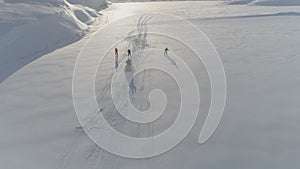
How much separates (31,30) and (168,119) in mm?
13469

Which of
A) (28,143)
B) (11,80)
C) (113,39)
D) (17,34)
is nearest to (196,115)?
(28,143)

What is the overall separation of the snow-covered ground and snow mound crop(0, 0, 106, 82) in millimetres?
906

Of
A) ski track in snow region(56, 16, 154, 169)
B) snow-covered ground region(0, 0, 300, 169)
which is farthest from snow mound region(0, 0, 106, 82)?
ski track in snow region(56, 16, 154, 169)

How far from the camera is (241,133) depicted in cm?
744

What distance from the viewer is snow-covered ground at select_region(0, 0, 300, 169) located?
646 centimetres

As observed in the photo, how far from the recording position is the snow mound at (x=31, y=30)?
47.2 ft

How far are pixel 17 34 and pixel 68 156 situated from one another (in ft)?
41.7

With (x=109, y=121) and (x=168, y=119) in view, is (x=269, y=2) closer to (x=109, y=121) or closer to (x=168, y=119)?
(x=168, y=119)

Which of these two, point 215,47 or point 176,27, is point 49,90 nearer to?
point 215,47

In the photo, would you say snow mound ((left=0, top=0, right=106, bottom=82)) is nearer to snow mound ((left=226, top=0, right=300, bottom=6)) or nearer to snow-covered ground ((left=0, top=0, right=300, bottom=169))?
snow-covered ground ((left=0, top=0, right=300, bottom=169))

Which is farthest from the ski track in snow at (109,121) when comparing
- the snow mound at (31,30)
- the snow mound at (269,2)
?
the snow mound at (269,2)

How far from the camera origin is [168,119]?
8211mm

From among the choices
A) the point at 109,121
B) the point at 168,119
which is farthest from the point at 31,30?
the point at 168,119

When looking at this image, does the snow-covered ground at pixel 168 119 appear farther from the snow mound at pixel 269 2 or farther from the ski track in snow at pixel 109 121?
the snow mound at pixel 269 2
